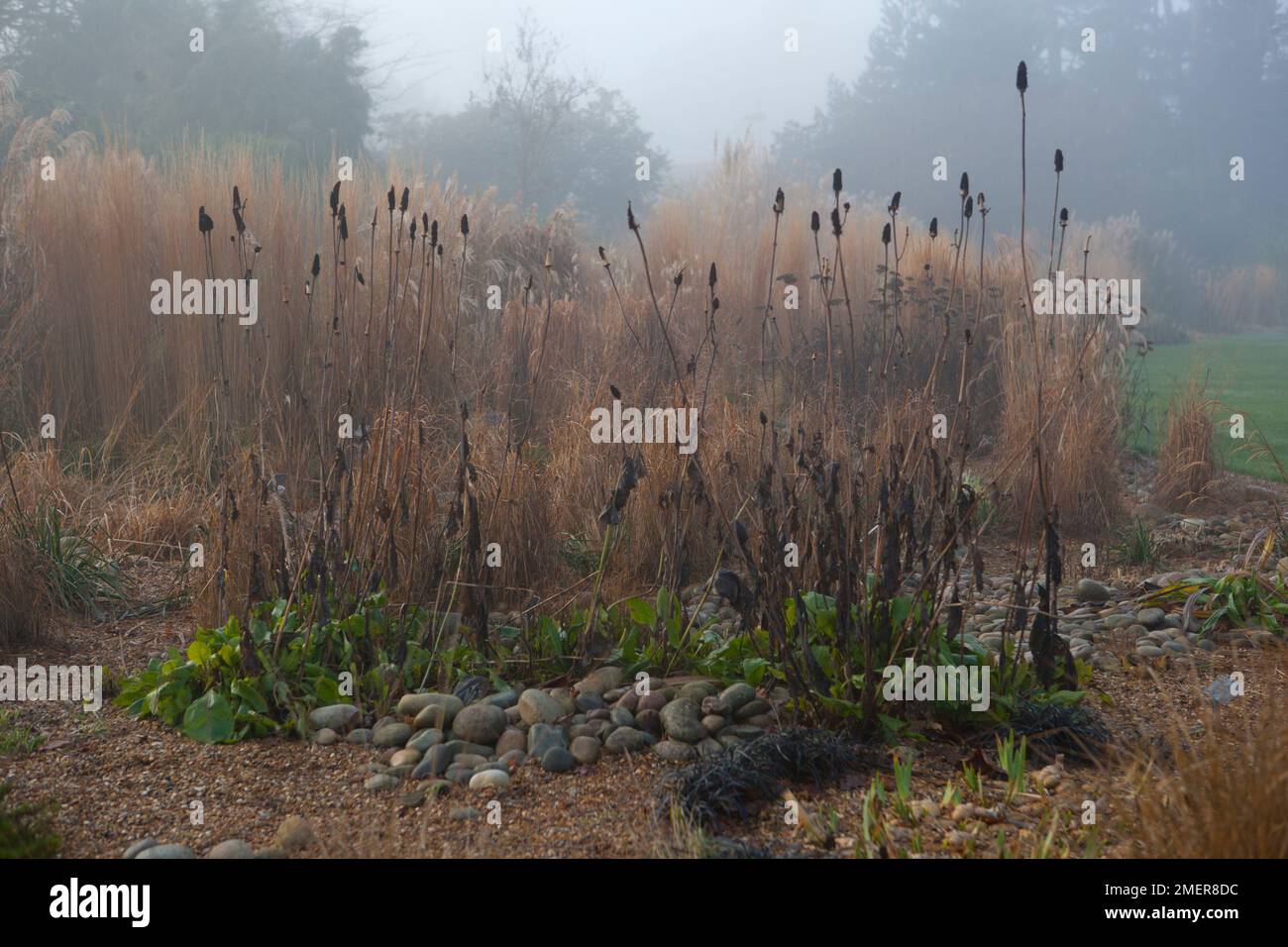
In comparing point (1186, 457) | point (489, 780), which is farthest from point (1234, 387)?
point (489, 780)

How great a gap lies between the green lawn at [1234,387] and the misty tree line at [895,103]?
6.73m

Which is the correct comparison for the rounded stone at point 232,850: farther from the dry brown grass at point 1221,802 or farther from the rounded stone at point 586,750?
the dry brown grass at point 1221,802

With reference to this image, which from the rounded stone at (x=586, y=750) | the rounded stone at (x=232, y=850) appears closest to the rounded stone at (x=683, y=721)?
the rounded stone at (x=586, y=750)

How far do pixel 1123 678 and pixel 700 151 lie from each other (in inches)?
2208

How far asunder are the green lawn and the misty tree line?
6726 millimetres

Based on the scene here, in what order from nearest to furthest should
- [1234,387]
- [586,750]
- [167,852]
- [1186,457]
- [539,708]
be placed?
[167,852]
[586,750]
[539,708]
[1186,457]
[1234,387]

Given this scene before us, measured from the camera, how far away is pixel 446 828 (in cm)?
186

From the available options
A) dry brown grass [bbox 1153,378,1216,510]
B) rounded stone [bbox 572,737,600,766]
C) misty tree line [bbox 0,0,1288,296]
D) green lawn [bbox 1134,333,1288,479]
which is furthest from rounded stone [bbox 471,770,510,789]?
misty tree line [bbox 0,0,1288,296]

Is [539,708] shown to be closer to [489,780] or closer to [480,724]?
[480,724]

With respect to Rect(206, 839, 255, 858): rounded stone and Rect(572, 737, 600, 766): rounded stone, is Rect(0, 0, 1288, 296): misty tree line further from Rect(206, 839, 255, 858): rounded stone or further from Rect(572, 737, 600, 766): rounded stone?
Rect(206, 839, 255, 858): rounded stone

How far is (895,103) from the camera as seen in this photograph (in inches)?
1037

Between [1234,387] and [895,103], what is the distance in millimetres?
19939

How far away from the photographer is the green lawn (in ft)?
19.3

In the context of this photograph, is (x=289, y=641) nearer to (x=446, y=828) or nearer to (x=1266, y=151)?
(x=446, y=828)
